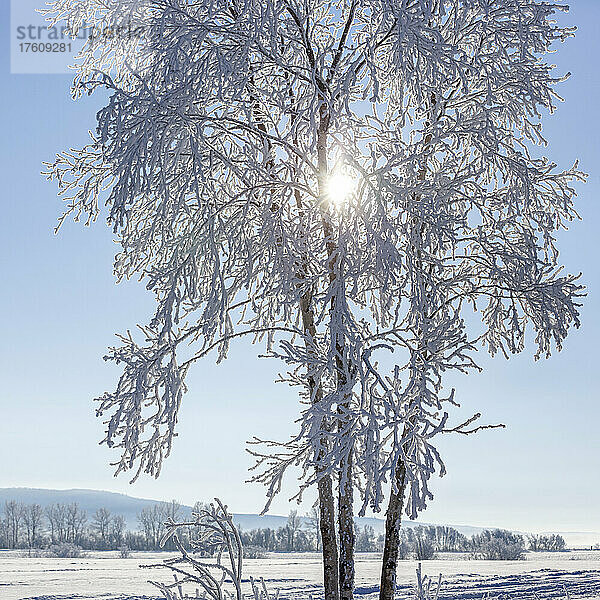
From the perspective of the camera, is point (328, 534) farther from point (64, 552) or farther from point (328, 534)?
point (64, 552)

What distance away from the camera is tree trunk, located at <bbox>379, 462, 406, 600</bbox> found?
711 centimetres

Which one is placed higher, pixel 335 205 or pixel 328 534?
pixel 335 205

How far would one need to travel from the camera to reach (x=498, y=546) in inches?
1243

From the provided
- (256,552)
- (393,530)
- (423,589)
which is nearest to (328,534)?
(393,530)

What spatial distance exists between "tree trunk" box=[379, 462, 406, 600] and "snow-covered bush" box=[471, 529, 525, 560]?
2366cm

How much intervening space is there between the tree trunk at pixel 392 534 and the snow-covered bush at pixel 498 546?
77.6 feet

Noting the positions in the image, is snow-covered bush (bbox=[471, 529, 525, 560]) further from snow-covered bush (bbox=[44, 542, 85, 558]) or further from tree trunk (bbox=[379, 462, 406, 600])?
tree trunk (bbox=[379, 462, 406, 600])

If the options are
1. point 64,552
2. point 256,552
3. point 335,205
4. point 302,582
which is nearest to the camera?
point 335,205

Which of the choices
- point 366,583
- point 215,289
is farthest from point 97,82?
point 366,583

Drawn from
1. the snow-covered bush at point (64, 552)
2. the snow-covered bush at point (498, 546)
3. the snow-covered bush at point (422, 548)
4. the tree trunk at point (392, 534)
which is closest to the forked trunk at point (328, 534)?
the tree trunk at point (392, 534)

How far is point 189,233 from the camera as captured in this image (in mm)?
6270

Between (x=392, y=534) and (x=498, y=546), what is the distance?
26.9 m

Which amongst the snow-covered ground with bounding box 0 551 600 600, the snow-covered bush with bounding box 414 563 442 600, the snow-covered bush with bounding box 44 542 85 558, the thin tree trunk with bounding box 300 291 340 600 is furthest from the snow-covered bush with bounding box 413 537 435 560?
the snow-covered bush with bounding box 44 542 85 558

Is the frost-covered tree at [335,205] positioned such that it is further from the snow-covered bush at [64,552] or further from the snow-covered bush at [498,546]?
the snow-covered bush at [64,552]
